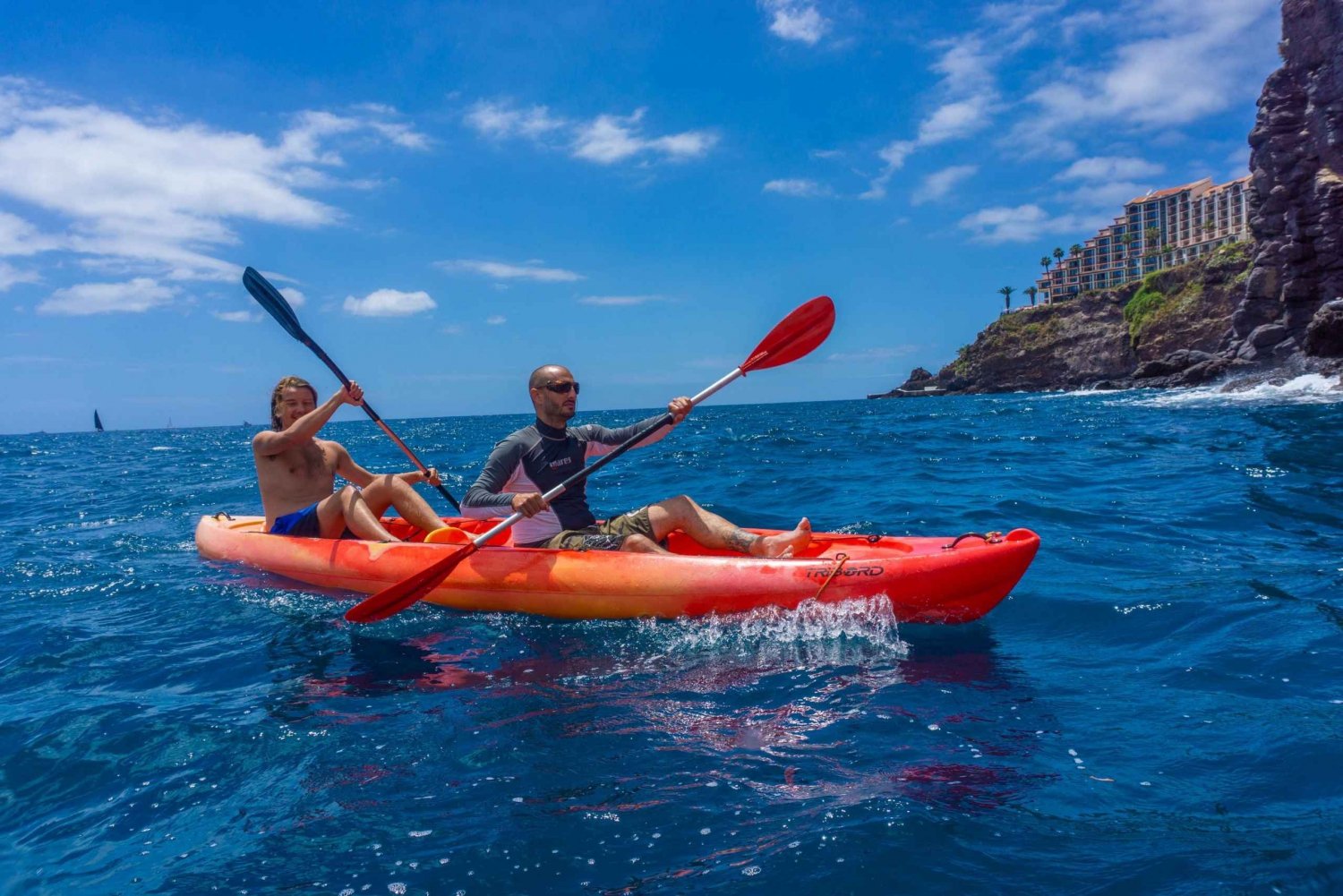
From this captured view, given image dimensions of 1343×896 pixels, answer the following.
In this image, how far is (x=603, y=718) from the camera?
347 cm

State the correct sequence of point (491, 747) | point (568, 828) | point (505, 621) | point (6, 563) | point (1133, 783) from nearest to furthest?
point (568, 828) < point (1133, 783) < point (491, 747) < point (505, 621) < point (6, 563)

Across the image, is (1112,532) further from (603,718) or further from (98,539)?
(98,539)

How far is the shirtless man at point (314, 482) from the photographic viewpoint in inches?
238

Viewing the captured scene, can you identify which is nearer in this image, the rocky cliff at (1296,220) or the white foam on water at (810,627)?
the white foam on water at (810,627)

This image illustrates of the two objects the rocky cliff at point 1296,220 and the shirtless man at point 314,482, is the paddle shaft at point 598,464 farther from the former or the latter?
the rocky cliff at point 1296,220

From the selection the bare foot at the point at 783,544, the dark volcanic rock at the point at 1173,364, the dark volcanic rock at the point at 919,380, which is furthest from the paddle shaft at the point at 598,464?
the dark volcanic rock at the point at 919,380

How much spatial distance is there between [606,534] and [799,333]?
232 cm

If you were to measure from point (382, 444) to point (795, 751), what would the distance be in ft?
103

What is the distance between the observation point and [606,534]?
213 inches

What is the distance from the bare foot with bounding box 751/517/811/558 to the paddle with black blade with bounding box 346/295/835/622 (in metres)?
1.06

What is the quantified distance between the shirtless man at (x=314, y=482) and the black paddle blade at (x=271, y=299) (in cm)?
157

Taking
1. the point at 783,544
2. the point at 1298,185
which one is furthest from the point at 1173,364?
the point at 783,544

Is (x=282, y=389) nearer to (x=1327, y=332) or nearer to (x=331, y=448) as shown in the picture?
(x=331, y=448)

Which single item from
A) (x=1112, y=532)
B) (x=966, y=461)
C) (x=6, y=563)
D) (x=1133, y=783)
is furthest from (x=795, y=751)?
(x=966, y=461)
